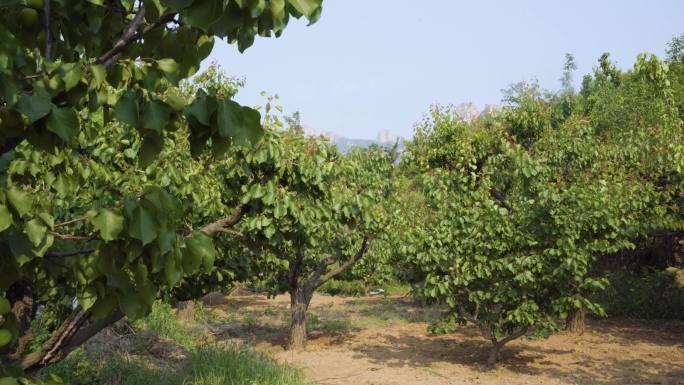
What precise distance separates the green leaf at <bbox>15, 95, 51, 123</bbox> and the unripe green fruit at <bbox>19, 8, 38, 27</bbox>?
0.49 meters

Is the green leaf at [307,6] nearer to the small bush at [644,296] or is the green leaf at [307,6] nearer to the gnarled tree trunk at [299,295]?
the gnarled tree trunk at [299,295]

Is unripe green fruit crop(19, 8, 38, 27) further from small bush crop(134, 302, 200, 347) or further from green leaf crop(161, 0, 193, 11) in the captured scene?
small bush crop(134, 302, 200, 347)

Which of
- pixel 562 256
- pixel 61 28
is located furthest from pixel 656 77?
pixel 61 28

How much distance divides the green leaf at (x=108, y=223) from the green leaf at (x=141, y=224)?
5 centimetres

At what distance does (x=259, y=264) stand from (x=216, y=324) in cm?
1101

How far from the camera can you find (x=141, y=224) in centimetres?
212

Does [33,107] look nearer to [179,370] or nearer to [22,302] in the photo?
[22,302]

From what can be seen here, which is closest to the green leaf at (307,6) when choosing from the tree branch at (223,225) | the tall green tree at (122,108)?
the tall green tree at (122,108)

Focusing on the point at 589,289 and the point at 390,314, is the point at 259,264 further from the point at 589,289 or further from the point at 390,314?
the point at 390,314

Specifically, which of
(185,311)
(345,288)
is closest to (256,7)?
(185,311)

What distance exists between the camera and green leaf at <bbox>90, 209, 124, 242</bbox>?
2.15 meters

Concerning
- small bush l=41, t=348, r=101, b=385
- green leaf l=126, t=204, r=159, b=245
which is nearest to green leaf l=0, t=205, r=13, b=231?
green leaf l=126, t=204, r=159, b=245

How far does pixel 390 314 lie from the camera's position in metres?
21.8

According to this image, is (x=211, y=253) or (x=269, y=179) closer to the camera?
(x=211, y=253)
